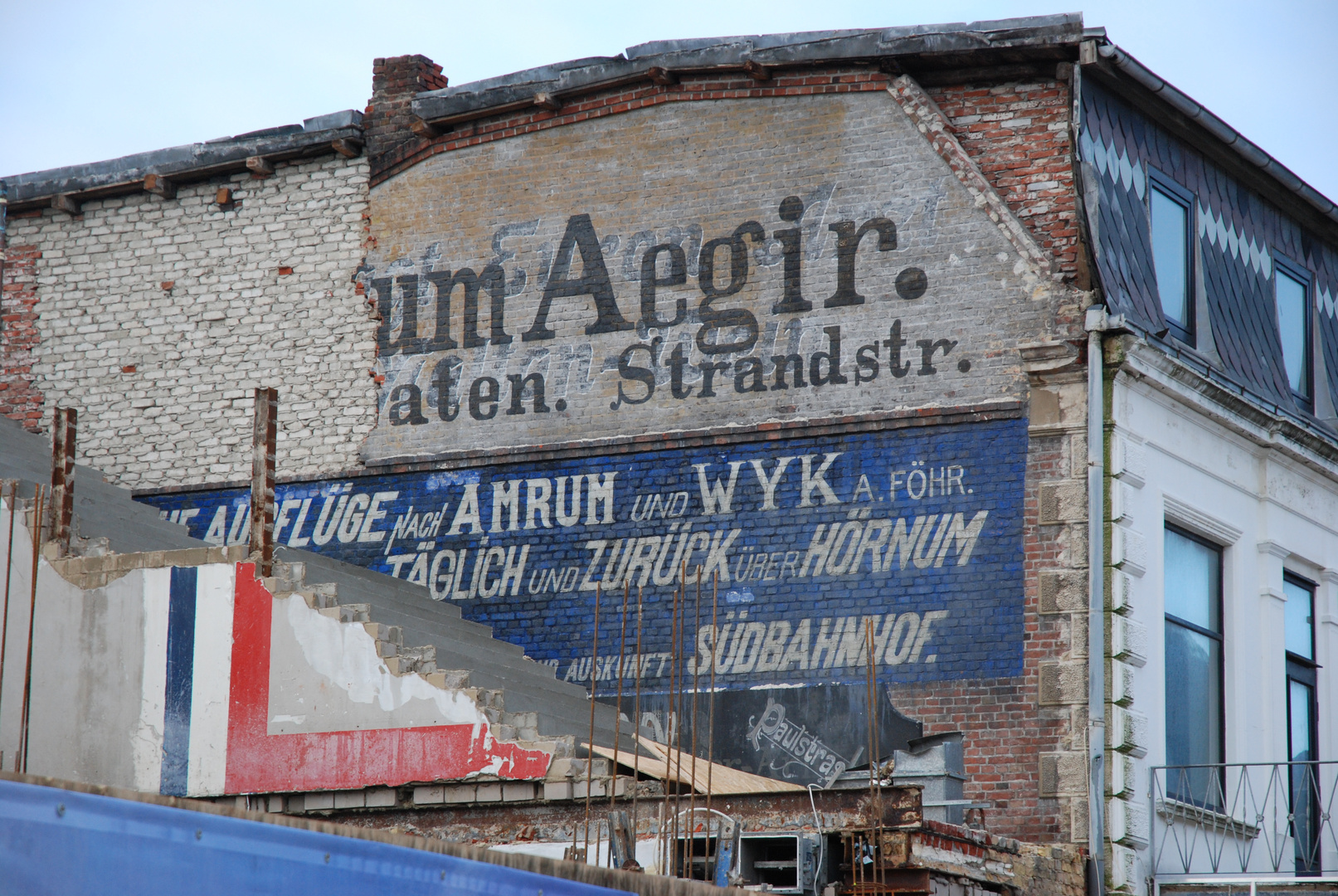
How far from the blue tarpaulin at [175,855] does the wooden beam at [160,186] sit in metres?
14.9

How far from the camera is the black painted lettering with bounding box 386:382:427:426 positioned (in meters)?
18.8

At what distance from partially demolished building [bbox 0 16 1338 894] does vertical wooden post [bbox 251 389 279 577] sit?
16cm

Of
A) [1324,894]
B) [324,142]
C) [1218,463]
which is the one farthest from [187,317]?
[1324,894]

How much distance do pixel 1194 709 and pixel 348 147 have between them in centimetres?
1117

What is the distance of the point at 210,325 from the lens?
797 inches

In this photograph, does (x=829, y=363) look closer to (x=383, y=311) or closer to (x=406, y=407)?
(x=406, y=407)

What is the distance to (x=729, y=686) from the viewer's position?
1644 cm

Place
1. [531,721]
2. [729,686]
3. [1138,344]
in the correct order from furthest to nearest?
1. [729,686]
2. [1138,344]
3. [531,721]

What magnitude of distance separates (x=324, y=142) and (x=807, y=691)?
29.1ft

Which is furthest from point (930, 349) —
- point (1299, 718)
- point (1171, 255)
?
point (1299, 718)

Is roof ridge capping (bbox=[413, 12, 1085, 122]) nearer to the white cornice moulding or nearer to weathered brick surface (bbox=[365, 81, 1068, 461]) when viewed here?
weathered brick surface (bbox=[365, 81, 1068, 461])

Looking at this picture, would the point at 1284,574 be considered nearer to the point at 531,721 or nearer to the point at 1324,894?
the point at 1324,894

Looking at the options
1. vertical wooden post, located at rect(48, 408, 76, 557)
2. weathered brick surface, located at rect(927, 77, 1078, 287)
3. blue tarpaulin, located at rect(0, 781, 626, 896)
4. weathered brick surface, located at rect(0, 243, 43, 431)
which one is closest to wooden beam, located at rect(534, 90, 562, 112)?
weathered brick surface, located at rect(927, 77, 1078, 287)

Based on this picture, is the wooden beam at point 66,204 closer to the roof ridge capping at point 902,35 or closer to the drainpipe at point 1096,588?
the roof ridge capping at point 902,35
